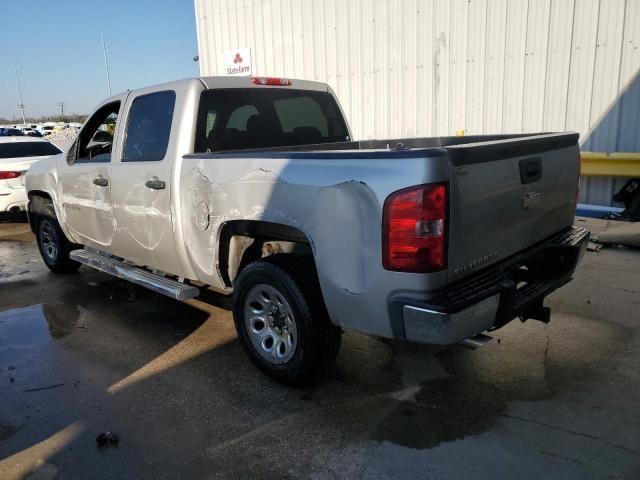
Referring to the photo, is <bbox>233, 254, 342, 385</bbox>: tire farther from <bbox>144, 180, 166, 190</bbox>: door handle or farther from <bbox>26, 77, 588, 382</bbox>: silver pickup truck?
<bbox>144, 180, 166, 190</bbox>: door handle

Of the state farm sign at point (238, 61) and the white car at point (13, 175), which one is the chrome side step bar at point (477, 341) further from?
the state farm sign at point (238, 61)

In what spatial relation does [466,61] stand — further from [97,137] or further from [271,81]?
[97,137]

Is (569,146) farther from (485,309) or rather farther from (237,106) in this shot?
(237,106)

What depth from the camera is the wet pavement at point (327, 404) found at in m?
2.68

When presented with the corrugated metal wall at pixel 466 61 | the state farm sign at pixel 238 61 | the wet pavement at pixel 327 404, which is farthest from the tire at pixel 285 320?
the state farm sign at pixel 238 61

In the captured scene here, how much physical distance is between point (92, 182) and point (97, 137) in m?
0.47

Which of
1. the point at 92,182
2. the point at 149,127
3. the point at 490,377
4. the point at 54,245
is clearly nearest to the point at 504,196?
the point at 490,377

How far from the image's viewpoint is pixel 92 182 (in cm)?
493

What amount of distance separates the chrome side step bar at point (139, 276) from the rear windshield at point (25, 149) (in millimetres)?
5726

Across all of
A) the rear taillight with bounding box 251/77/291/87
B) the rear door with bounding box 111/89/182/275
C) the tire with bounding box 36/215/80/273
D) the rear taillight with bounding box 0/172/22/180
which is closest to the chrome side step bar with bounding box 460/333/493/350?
the rear door with bounding box 111/89/182/275

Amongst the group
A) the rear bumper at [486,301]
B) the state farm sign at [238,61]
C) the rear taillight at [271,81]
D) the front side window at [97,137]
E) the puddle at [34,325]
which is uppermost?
the state farm sign at [238,61]

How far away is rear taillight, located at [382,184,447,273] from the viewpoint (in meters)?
2.49

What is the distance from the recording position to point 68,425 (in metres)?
3.12

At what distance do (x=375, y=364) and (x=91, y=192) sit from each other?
314 cm
